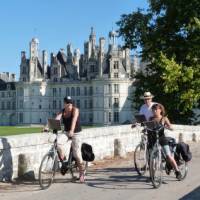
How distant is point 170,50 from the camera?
32469 millimetres

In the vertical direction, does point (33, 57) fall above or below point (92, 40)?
below

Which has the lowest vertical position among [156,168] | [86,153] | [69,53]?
[156,168]

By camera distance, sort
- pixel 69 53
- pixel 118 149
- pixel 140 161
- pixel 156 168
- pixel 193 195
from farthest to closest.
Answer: pixel 69 53 < pixel 118 149 < pixel 140 161 < pixel 156 168 < pixel 193 195

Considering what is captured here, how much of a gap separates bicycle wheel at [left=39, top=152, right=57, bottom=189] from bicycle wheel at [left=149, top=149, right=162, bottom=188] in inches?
73.8

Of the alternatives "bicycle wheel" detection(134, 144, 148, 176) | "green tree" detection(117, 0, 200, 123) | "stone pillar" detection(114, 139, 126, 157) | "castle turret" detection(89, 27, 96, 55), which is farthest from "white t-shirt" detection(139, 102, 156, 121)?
"castle turret" detection(89, 27, 96, 55)

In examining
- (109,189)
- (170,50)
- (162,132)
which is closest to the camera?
(109,189)

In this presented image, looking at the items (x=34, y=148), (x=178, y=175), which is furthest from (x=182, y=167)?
(x=34, y=148)

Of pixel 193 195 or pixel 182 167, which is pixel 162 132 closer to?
pixel 182 167

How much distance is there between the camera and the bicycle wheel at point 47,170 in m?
9.85

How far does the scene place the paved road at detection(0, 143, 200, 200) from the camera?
9234 millimetres

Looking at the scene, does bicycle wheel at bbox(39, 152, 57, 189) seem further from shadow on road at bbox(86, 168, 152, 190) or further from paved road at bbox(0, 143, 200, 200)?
shadow on road at bbox(86, 168, 152, 190)

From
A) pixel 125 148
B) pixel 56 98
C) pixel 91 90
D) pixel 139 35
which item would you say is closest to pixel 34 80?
pixel 56 98

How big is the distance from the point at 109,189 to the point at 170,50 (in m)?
23.2

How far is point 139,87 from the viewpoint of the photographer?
34.4 metres
